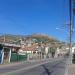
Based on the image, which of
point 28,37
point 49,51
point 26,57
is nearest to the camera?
point 26,57

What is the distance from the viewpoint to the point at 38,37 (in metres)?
180

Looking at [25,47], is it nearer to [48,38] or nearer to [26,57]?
[26,57]

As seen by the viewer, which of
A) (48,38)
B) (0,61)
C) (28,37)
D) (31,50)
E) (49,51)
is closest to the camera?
(0,61)

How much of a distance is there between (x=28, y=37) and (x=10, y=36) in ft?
134

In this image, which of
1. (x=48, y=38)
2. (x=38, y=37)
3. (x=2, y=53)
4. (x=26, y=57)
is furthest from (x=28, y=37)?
(x=2, y=53)

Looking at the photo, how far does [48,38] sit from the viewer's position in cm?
19988

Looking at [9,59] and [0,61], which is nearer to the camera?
[0,61]

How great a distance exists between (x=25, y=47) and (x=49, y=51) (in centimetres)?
3946

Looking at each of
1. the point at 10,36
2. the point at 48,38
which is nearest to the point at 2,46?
the point at 10,36

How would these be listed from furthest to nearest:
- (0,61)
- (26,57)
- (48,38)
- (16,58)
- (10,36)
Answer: (48,38), (10,36), (26,57), (16,58), (0,61)

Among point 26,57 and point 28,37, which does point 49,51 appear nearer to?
point 28,37

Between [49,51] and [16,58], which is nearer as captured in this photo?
[16,58]

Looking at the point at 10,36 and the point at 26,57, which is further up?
the point at 10,36

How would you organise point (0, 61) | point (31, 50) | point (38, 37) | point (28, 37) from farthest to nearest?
point (38, 37) < point (28, 37) < point (31, 50) < point (0, 61)
